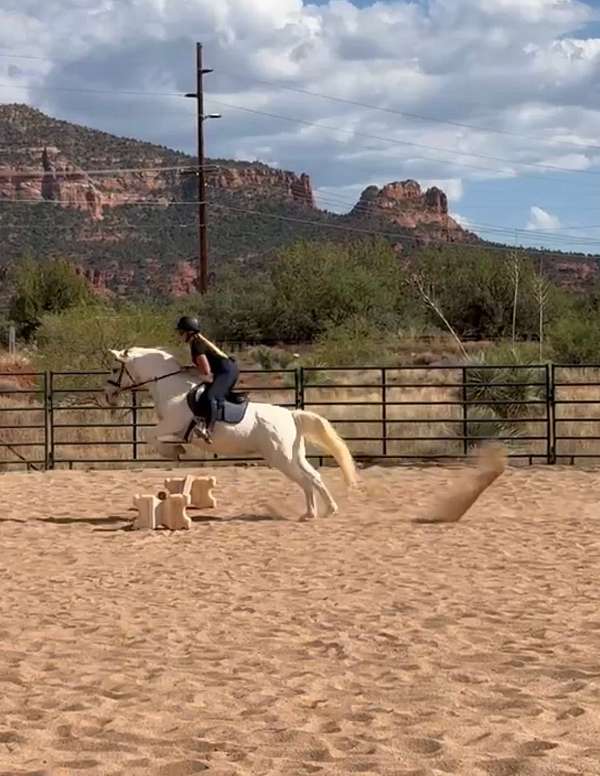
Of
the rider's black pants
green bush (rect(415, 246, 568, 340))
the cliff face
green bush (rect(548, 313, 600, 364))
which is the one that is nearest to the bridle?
the rider's black pants

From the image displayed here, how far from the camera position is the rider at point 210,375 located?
489 inches

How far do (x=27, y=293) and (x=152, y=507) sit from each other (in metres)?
38.7

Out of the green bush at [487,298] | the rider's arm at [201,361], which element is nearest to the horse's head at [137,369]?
the rider's arm at [201,361]

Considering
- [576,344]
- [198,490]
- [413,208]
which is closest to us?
[198,490]

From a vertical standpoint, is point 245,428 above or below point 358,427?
above

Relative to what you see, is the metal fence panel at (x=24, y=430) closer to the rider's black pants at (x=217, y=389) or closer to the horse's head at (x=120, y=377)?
the horse's head at (x=120, y=377)

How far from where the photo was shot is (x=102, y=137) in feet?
275

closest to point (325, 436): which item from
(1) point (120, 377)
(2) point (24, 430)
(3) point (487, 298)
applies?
(1) point (120, 377)

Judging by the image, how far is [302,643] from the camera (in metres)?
7.42

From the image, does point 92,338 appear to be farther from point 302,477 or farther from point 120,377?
point 302,477

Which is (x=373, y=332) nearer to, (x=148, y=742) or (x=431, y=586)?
(x=431, y=586)

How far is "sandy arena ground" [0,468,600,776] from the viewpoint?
5.27 meters

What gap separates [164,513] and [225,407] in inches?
46.6

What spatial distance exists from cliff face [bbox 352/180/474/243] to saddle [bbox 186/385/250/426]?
82.5m
